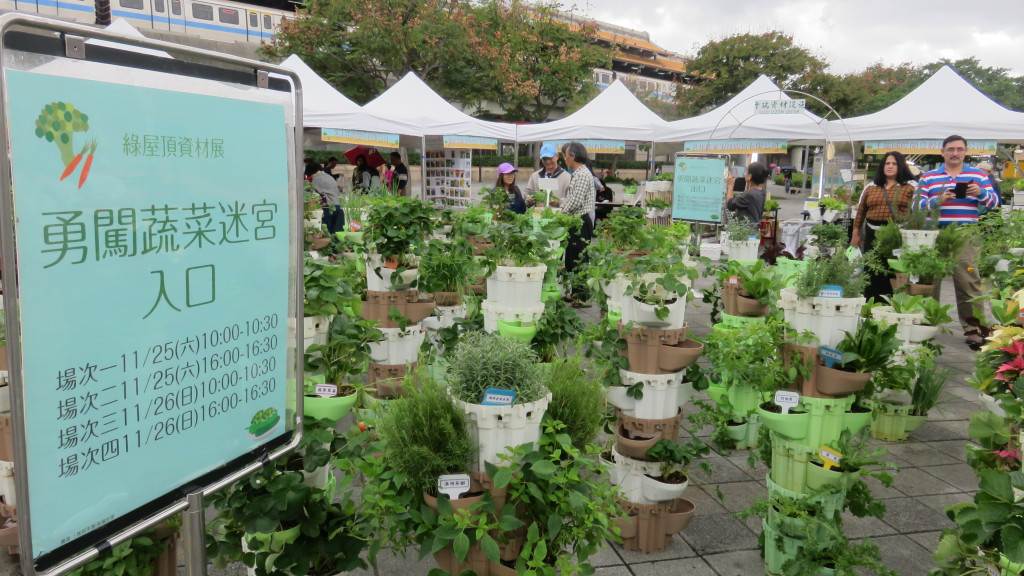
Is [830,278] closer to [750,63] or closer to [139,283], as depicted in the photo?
[139,283]

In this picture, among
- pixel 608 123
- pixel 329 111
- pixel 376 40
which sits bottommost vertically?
pixel 329 111

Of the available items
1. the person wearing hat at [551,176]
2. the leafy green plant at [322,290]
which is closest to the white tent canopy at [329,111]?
→ the person wearing hat at [551,176]

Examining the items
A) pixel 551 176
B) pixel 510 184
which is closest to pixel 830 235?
pixel 551 176

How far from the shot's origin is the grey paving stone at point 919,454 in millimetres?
3506

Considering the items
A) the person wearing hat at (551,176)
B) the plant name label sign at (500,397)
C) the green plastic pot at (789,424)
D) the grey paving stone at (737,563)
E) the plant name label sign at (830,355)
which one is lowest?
the grey paving stone at (737,563)

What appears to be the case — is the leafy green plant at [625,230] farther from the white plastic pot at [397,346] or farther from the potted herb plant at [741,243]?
the potted herb plant at [741,243]

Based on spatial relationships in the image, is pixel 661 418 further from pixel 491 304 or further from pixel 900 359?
pixel 900 359

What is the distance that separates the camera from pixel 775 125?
7.97 meters

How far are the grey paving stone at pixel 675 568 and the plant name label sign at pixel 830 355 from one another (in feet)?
3.02

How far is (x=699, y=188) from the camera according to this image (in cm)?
629

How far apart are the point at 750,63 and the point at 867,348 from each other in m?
27.7

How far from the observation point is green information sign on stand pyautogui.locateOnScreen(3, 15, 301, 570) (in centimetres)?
96

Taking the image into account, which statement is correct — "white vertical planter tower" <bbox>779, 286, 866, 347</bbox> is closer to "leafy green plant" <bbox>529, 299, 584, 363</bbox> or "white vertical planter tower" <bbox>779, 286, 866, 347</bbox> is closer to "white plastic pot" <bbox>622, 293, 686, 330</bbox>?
"white plastic pot" <bbox>622, 293, 686, 330</bbox>

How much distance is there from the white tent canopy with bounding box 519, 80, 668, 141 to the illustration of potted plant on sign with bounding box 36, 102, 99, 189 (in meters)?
8.97
